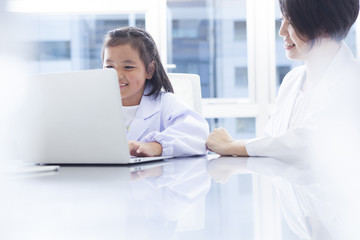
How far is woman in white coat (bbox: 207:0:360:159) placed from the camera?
1021 mm

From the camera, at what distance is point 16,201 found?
0.46 m

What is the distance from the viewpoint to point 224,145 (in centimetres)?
115

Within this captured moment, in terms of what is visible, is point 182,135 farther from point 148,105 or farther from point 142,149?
point 148,105

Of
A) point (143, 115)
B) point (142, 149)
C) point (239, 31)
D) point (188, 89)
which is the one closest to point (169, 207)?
point (142, 149)

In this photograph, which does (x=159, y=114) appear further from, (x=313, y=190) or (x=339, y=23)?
(x=313, y=190)

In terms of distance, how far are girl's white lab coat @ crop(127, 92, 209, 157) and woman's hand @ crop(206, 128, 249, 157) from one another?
0.02m

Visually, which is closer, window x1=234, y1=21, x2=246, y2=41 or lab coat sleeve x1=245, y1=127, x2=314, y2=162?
lab coat sleeve x1=245, y1=127, x2=314, y2=162

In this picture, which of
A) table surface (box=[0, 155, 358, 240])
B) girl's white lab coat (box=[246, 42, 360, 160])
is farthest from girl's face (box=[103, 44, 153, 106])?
table surface (box=[0, 155, 358, 240])

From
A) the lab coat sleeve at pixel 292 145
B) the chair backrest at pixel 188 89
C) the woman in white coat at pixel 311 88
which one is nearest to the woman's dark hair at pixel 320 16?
the woman in white coat at pixel 311 88

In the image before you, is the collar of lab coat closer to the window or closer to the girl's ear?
the girl's ear

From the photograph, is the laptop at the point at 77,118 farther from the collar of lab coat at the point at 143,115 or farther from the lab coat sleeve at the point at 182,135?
the collar of lab coat at the point at 143,115

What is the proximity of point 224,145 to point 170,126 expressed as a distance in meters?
0.16

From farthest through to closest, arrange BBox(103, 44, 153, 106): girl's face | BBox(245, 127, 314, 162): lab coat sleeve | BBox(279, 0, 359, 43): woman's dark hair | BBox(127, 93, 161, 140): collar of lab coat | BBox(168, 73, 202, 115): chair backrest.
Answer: BBox(168, 73, 202, 115): chair backrest, BBox(103, 44, 153, 106): girl's face, BBox(127, 93, 161, 140): collar of lab coat, BBox(279, 0, 359, 43): woman's dark hair, BBox(245, 127, 314, 162): lab coat sleeve

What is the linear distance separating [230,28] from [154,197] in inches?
128
